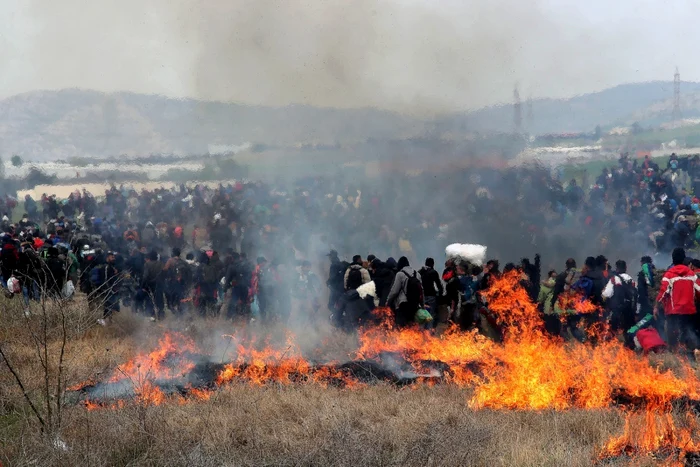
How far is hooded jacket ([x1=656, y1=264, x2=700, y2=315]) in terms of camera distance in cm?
973

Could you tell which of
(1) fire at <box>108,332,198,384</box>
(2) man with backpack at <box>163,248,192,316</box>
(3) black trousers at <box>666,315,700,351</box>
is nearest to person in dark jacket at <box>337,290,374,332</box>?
(1) fire at <box>108,332,198,384</box>

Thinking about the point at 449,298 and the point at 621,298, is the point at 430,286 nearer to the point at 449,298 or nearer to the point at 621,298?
the point at 449,298

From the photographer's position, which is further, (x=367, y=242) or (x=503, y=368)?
(x=367, y=242)

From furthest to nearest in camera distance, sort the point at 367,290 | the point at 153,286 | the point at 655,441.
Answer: the point at 153,286
the point at 367,290
the point at 655,441

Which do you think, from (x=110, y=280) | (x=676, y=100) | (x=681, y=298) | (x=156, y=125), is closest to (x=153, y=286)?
(x=110, y=280)

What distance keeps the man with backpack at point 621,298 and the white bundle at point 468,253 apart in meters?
4.68

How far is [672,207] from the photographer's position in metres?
16.4

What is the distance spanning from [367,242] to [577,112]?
26.4ft

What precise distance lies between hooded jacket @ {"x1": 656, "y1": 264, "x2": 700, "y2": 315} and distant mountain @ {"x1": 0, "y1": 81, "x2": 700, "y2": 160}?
7.86 metres

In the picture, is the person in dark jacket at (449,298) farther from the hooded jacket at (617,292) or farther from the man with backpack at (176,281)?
the man with backpack at (176,281)

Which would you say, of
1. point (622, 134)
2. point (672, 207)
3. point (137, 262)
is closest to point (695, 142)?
point (622, 134)

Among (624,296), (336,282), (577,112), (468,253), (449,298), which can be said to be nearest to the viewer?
(624,296)

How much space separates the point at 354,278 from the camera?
11914 millimetres

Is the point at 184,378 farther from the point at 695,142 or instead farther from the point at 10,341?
the point at 695,142
